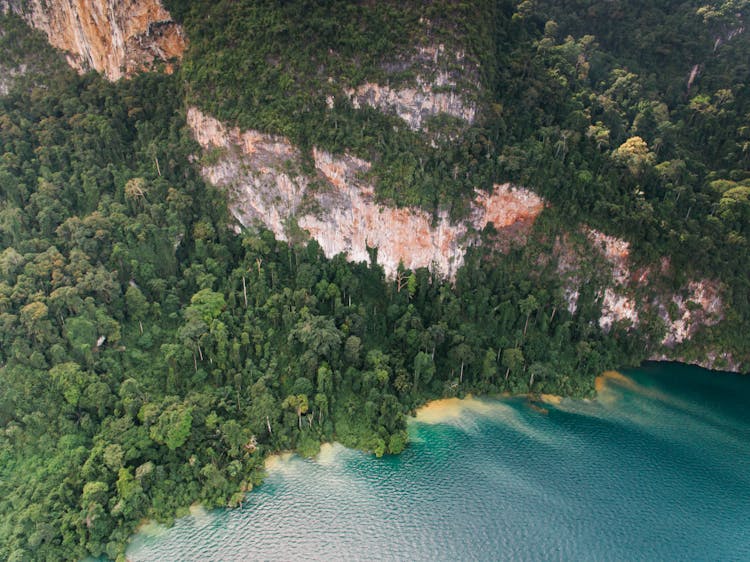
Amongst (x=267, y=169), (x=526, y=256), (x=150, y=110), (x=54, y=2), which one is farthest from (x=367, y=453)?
(x=54, y=2)

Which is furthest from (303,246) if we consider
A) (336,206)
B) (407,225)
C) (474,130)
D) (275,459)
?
(275,459)

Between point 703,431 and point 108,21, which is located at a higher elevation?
point 108,21

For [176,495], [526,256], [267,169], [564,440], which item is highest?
[267,169]

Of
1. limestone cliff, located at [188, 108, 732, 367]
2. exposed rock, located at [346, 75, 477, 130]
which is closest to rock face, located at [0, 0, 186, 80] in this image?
limestone cliff, located at [188, 108, 732, 367]

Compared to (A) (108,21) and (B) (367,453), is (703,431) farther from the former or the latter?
(A) (108,21)

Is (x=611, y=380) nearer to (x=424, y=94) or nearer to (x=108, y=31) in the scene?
(x=424, y=94)

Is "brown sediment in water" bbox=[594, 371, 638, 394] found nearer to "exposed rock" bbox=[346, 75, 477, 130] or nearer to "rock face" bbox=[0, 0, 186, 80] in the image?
"exposed rock" bbox=[346, 75, 477, 130]

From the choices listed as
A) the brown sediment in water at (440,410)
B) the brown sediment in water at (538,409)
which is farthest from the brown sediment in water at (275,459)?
the brown sediment in water at (538,409)
